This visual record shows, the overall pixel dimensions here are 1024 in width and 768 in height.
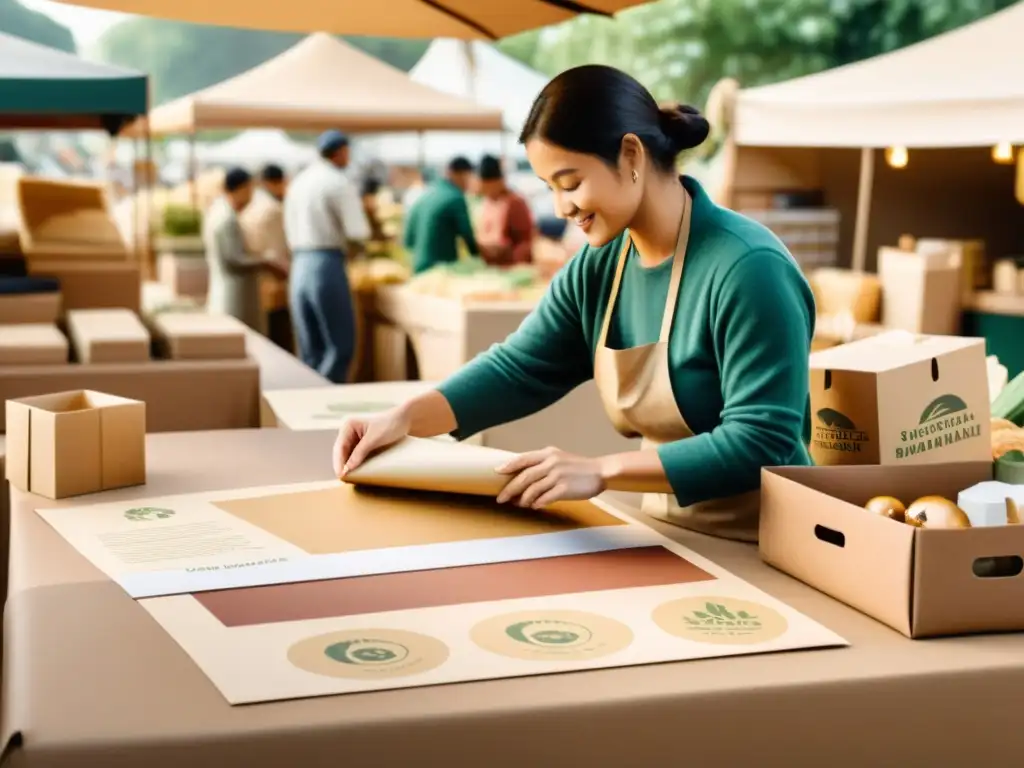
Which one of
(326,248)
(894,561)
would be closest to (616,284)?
(894,561)

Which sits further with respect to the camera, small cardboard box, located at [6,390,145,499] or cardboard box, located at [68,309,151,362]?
cardboard box, located at [68,309,151,362]

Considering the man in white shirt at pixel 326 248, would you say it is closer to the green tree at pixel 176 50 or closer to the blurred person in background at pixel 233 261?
the blurred person in background at pixel 233 261

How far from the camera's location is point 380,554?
1564mm

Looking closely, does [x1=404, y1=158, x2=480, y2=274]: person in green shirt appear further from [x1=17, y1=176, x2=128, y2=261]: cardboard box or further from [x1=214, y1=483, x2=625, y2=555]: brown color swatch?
[x1=214, y1=483, x2=625, y2=555]: brown color swatch

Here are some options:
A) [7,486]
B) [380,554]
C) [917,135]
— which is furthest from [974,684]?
[917,135]

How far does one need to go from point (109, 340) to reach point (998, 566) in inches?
108

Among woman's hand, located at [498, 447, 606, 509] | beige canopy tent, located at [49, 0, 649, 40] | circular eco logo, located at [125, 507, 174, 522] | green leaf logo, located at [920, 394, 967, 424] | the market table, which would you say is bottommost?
the market table

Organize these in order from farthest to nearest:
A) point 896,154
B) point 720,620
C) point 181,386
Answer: point 896,154
point 181,386
point 720,620

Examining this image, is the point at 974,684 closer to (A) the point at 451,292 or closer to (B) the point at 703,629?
(B) the point at 703,629

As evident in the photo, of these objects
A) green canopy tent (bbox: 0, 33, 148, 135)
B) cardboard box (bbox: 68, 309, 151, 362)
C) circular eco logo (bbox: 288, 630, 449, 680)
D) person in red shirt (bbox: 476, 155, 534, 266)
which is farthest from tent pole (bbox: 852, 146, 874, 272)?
circular eco logo (bbox: 288, 630, 449, 680)

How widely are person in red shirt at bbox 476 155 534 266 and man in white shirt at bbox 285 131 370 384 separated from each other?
108 cm

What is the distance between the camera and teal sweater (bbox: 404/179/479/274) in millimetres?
7387

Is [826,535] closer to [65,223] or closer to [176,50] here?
[65,223]

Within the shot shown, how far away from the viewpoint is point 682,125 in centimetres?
179
